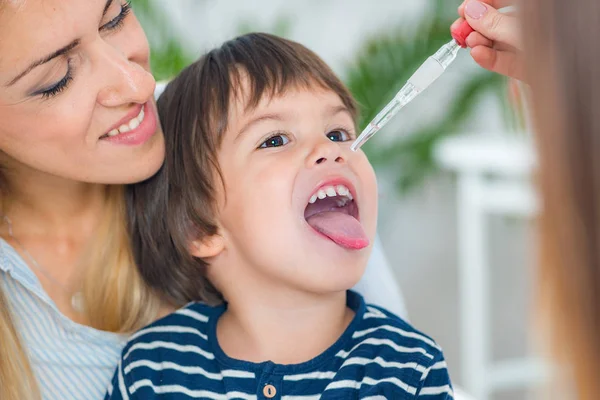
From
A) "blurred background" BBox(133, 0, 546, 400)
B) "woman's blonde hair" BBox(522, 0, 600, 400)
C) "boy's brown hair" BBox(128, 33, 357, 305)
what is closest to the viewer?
"woman's blonde hair" BBox(522, 0, 600, 400)

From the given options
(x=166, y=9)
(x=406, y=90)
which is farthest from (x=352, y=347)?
(x=166, y=9)

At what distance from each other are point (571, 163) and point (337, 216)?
696 millimetres

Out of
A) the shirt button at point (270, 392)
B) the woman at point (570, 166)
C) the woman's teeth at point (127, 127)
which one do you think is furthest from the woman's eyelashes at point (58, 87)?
the woman at point (570, 166)

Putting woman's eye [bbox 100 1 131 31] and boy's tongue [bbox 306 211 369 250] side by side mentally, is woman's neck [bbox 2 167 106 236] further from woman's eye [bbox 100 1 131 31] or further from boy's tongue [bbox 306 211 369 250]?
boy's tongue [bbox 306 211 369 250]

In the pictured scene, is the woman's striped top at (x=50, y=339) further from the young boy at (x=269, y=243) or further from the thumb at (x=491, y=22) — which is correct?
the thumb at (x=491, y=22)

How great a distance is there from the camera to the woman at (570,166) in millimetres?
617

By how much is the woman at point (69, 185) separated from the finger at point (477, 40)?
51cm

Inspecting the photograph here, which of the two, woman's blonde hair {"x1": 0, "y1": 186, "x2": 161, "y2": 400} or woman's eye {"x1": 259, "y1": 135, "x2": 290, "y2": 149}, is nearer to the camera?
woman's eye {"x1": 259, "y1": 135, "x2": 290, "y2": 149}

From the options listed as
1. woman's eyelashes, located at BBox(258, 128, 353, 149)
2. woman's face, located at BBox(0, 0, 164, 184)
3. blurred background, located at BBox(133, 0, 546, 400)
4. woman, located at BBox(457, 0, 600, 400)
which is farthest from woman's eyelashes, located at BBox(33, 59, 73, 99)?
blurred background, located at BBox(133, 0, 546, 400)

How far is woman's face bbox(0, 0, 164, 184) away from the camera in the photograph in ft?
3.97

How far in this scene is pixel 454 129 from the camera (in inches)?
122

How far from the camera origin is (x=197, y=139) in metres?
1.36

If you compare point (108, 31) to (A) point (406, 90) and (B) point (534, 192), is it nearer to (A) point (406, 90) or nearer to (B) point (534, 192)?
(A) point (406, 90)

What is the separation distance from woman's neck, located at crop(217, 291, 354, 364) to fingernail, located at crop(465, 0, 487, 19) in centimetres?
49
